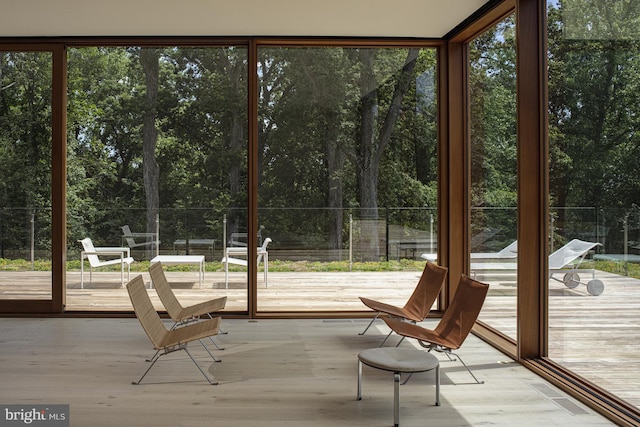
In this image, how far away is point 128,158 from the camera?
298 inches

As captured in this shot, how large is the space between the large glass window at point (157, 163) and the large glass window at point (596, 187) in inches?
152

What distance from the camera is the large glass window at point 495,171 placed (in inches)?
242

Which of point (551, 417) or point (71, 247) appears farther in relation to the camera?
point (71, 247)

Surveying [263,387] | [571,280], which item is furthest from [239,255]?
[571,280]

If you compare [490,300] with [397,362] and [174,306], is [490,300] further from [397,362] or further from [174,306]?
[174,306]

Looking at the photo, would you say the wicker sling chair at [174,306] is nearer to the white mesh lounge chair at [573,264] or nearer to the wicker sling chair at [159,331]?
the wicker sling chair at [159,331]

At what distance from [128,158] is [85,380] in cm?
336

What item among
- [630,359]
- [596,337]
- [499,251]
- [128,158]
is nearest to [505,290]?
[499,251]

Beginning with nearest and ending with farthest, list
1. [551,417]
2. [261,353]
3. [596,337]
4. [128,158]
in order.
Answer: [551,417] → [596,337] → [261,353] → [128,158]

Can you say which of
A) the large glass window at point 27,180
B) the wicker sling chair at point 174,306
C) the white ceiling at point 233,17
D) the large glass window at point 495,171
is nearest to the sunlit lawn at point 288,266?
the large glass window at point 27,180

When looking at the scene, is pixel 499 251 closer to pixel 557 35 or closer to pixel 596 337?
pixel 596 337

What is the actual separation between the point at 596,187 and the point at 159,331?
3749 millimetres

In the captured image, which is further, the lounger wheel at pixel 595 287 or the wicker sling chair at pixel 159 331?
the wicker sling chair at pixel 159 331

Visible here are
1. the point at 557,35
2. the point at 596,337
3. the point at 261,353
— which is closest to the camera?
the point at 596,337
